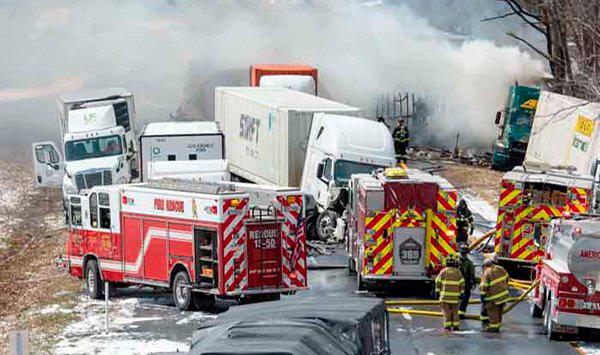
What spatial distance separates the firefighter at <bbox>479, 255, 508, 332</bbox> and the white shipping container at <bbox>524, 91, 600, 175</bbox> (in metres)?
10.2

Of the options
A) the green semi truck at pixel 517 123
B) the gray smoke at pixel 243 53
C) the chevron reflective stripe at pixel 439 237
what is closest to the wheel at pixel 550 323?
the chevron reflective stripe at pixel 439 237

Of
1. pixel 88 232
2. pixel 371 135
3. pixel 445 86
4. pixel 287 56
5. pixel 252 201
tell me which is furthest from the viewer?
pixel 287 56

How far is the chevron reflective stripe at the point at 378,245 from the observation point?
80.7 feet

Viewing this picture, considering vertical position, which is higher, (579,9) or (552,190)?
(579,9)

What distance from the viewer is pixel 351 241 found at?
27.3 meters

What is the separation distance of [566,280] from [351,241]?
25.8 feet

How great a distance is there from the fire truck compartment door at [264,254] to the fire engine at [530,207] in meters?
5.20

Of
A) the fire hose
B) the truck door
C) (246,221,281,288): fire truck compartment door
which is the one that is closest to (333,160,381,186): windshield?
the fire hose

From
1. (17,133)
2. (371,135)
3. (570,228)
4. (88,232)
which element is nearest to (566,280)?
(570,228)

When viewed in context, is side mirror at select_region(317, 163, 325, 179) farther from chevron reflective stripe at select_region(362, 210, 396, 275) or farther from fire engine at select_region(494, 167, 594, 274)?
chevron reflective stripe at select_region(362, 210, 396, 275)

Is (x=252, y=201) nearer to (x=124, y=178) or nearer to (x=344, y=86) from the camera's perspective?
(x=124, y=178)

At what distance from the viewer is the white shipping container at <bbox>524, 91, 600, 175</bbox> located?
33.6 metres

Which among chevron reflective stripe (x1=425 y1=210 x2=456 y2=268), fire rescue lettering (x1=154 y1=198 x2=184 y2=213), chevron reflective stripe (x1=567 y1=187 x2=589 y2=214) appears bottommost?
chevron reflective stripe (x1=425 y1=210 x2=456 y2=268)

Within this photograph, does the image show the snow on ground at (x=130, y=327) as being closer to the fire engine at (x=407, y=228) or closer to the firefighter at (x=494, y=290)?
the fire engine at (x=407, y=228)
